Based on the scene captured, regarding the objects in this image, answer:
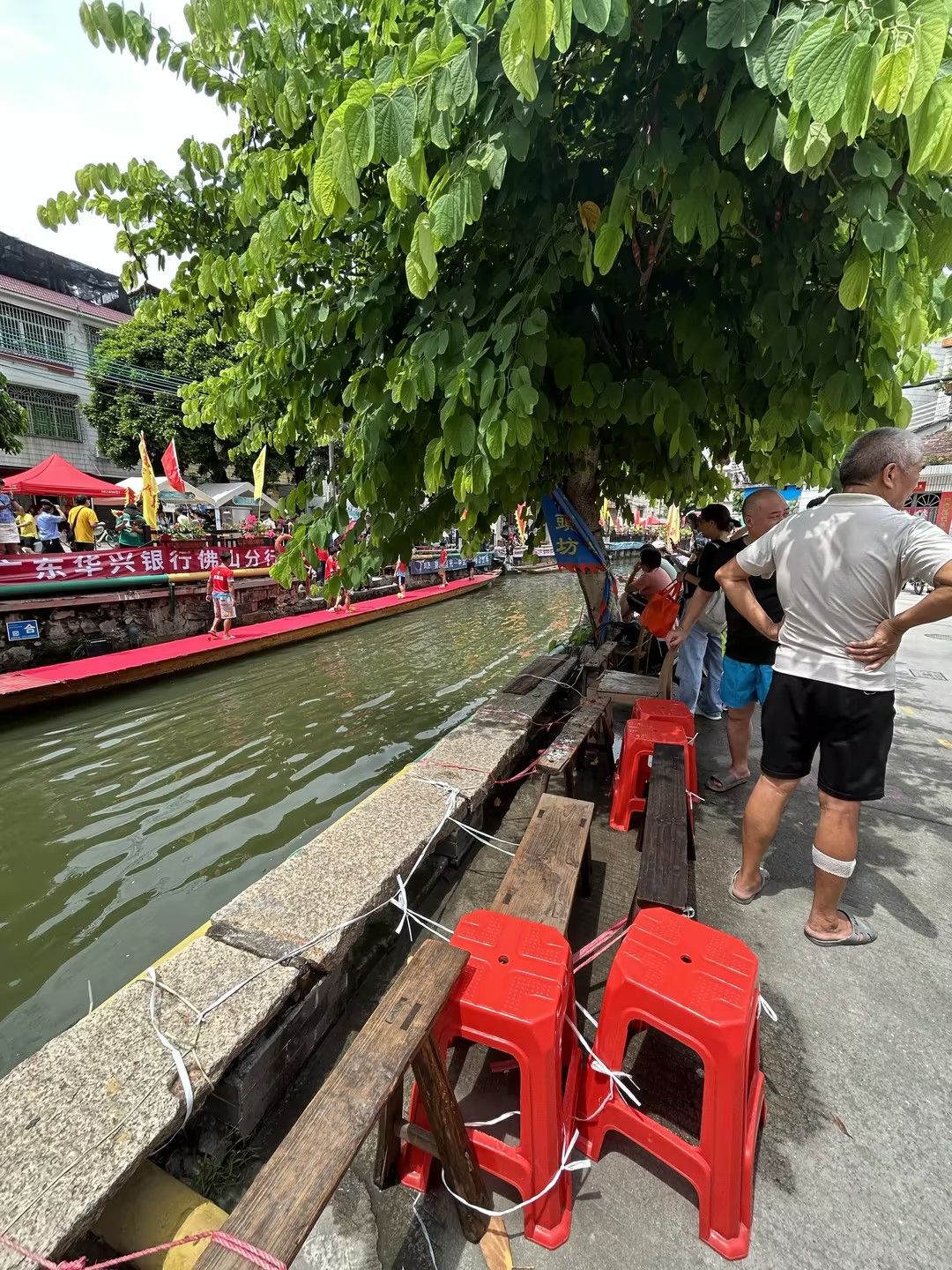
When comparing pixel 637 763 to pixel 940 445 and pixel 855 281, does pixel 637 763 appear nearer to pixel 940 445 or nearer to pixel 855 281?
pixel 855 281

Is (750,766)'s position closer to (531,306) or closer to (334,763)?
(531,306)

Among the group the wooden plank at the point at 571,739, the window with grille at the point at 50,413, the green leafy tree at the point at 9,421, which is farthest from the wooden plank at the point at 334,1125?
the window with grille at the point at 50,413

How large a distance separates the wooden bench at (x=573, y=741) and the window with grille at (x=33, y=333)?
3206 cm

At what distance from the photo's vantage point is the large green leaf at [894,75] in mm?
1295

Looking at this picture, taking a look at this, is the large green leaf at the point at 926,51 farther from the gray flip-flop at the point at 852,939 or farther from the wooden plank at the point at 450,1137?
the gray flip-flop at the point at 852,939

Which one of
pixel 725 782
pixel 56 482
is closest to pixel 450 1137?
pixel 725 782

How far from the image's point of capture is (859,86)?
4.41ft

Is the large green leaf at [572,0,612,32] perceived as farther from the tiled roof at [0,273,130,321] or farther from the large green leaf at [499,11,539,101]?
the tiled roof at [0,273,130,321]

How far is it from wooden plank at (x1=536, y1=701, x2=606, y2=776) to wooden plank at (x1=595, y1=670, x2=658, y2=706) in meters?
0.10

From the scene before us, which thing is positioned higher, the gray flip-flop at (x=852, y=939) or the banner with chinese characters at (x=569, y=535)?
the banner with chinese characters at (x=569, y=535)

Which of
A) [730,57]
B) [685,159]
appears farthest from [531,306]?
[730,57]

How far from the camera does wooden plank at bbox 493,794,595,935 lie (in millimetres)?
2127

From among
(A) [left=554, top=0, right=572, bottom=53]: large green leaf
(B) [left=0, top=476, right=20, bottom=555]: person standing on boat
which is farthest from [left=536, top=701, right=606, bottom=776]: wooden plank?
(B) [left=0, top=476, right=20, bottom=555]: person standing on boat

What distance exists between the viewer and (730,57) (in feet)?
6.82
